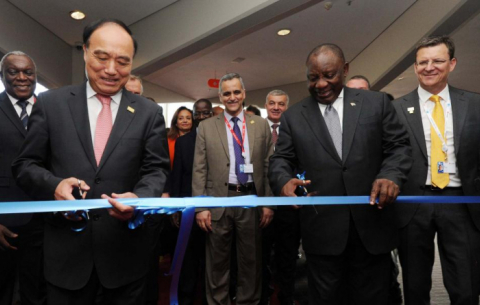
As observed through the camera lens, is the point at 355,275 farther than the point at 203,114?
No

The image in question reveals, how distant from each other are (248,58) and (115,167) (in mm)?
7833

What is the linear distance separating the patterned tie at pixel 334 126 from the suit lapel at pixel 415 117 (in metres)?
0.50

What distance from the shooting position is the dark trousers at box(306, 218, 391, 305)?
1916 millimetres

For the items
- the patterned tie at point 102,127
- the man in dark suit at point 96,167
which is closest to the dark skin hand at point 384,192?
the man in dark suit at point 96,167

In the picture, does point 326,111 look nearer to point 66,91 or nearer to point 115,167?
point 115,167

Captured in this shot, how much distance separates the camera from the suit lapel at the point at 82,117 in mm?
1502

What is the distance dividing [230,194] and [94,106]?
1.59 m

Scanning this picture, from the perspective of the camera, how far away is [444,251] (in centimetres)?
208

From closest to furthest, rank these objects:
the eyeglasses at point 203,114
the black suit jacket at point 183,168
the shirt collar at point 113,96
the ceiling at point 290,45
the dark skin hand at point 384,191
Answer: the shirt collar at point 113,96 < the dark skin hand at point 384,191 < the black suit jacket at point 183,168 < the eyeglasses at point 203,114 < the ceiling at point 290,45

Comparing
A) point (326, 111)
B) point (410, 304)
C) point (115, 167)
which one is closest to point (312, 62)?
point (326, 111)

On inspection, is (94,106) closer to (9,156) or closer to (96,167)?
(96,167)

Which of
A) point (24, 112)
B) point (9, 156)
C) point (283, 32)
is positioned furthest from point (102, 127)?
point (283, 32)

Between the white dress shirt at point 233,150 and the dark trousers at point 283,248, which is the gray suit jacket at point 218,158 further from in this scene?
the dark trousers at point 283,248

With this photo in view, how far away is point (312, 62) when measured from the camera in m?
1.99
